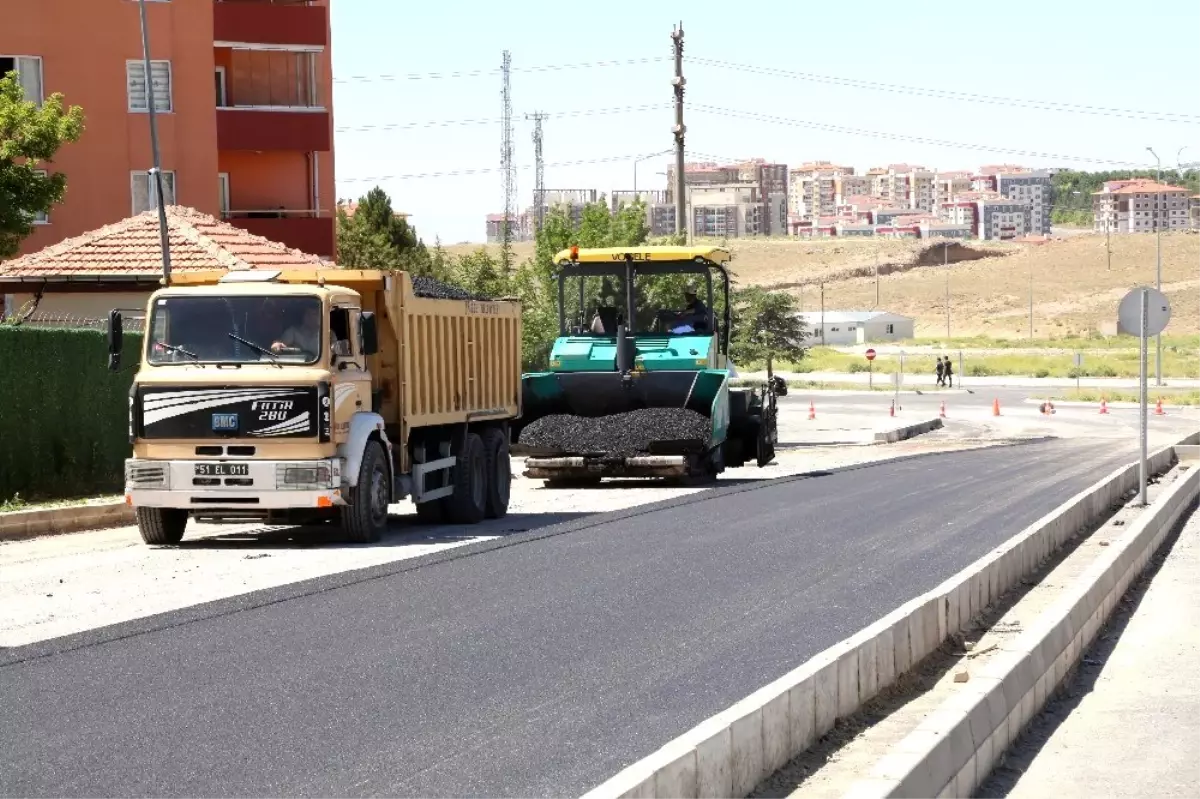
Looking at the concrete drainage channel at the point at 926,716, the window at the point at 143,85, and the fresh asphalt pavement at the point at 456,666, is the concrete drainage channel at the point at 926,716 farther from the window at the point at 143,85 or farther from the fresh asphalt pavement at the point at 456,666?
the window at the point at 143,85

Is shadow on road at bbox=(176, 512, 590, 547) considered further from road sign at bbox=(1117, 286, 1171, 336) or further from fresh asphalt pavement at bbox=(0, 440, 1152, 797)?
road sign at bbox=(1117, 286, 1171, 336)

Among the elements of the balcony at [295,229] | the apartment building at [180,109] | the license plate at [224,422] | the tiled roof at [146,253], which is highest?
the apartment building at [180,109]

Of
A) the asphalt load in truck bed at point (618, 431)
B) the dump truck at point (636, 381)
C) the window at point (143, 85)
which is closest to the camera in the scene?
the asphalt load in truck bed at point (618, 431)

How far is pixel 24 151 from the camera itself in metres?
32.2

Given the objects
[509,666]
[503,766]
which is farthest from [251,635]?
[503,766]

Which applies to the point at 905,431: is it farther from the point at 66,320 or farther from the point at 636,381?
the point at 66,320

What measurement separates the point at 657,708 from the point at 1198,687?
419cm

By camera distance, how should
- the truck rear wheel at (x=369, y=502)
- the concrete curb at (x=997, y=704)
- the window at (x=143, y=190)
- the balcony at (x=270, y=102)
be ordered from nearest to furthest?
the concrete curb at (x=997, y=704), the truck rear wheel at (x=369, y=502), the window at (x=143, y=190), the balcony at (x=270, y=102)

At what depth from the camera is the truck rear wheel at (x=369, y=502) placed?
62.9 feet

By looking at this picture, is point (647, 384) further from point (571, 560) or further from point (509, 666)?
point (509, 666)

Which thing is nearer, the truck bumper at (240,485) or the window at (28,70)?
the truck bumper at (240,485)

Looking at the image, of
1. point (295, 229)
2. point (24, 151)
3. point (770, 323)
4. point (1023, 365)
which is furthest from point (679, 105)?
point (1023, 365)

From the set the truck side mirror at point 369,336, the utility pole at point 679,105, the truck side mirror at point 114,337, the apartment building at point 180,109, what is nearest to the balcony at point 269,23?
the apartment building at point 180,109

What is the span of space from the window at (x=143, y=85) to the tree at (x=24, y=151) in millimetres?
16587
